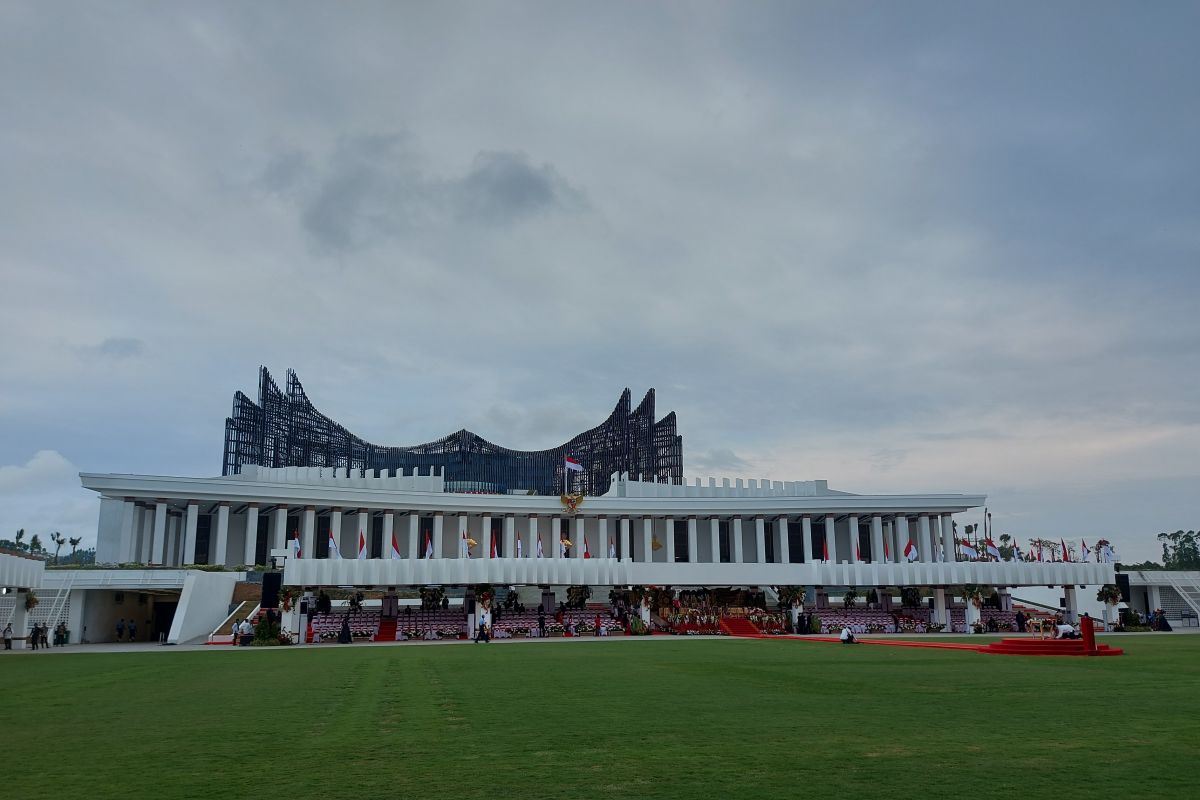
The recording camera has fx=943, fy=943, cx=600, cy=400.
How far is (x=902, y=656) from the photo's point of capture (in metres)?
28.1

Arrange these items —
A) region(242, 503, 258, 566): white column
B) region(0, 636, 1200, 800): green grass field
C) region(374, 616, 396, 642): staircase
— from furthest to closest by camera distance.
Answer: region(242, 503, 258, 566): white column < region(374, 616, 396, 642): staircase < region(0, 636, 1200, 800): green grass field

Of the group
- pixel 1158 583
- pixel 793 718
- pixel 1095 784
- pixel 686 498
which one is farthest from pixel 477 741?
pixel 686 498

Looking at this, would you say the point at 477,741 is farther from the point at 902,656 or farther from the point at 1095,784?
the point at 902,656

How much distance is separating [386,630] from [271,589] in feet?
23.1

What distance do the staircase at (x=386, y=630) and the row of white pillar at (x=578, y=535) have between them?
1900cm

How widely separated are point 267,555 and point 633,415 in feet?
140

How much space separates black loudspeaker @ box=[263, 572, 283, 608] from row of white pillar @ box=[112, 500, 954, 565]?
74.0ft

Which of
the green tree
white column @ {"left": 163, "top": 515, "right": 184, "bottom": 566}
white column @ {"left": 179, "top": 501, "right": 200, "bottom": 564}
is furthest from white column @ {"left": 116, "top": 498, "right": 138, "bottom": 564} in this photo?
the green tree

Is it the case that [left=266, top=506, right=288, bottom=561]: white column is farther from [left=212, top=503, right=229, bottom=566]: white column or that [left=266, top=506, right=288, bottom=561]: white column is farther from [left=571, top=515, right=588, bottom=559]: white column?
[left=571, top=515, right=588, bottom=559]: white column

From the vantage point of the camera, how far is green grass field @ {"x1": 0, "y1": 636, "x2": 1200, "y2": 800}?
8.66 metres

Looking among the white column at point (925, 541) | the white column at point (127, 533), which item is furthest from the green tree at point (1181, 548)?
the white column at point (127, 533)

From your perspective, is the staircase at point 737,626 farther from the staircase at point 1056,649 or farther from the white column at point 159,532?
the white column at point 159,532

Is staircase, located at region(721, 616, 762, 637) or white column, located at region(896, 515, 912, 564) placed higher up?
white column, located at region(896, 515, 912, 564)

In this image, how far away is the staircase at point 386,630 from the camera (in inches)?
1986
